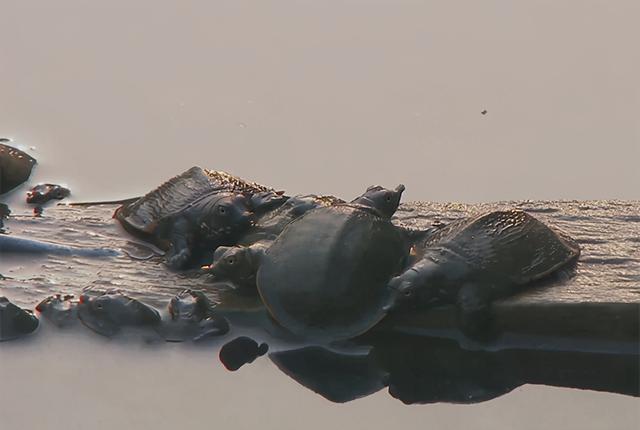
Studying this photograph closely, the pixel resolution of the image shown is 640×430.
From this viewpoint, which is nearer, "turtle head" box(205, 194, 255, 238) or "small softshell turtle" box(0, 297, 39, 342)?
"small softshell turtle" box(0, 297, 39, 342)

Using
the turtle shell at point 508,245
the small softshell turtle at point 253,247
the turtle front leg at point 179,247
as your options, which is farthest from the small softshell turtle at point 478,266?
the turtle front leg at point 179,247

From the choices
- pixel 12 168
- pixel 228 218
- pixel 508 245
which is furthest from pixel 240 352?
pixel 12 168

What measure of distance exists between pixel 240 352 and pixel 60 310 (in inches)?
20.8

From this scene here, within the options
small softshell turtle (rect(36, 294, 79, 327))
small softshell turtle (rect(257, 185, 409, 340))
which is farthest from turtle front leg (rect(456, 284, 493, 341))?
small softshell turtle (rect(36, 294, 79, 327))

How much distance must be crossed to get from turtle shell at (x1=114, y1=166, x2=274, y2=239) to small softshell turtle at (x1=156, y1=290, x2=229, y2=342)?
38cm

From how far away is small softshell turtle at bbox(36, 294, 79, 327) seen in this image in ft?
11.6

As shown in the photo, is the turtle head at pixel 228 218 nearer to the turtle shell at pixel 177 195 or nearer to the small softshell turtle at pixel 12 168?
the turtle shell at pixel 177 195

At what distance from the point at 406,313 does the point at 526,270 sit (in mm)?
332

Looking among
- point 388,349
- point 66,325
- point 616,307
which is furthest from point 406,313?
point 66,325

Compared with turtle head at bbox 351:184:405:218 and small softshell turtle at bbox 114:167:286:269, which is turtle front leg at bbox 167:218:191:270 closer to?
small softshell turtle at bbox 114:167:286:269

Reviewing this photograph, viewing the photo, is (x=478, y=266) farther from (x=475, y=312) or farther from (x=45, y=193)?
(x=45, y=193)

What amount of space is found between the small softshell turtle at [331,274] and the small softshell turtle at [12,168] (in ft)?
4.40

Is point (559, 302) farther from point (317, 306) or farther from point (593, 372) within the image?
point (317, 306)

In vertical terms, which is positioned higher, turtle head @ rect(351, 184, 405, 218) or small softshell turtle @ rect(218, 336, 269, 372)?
turtle head @ rect(351, 184, 405, 218)
